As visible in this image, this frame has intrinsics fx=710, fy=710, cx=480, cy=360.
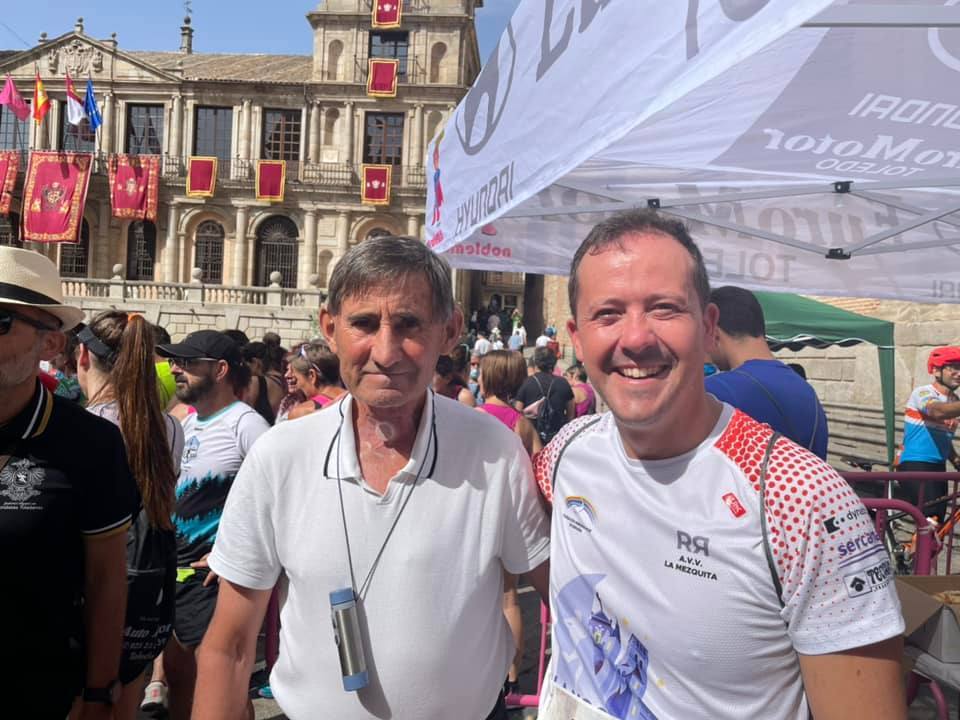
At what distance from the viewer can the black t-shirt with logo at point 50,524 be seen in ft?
6.02

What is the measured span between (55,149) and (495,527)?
39.0 meters

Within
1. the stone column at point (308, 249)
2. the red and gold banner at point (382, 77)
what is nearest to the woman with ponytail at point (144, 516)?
the stone column at point (308, 249)

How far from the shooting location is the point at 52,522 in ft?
6.18

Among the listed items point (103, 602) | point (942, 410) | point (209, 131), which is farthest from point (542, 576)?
point (209, 131)

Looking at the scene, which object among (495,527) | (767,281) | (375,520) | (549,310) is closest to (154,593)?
(375,520)

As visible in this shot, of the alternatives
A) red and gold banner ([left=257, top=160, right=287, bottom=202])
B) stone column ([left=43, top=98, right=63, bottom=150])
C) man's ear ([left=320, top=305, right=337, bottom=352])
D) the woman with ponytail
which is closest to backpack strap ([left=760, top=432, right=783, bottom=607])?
man's ear ([left=320, top=305, right=337, bottom=352])

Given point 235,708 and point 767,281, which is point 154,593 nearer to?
point 235,708

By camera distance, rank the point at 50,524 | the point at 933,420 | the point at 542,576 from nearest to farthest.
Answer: the point at 542,576, the point at 50,524, the point at 933,420

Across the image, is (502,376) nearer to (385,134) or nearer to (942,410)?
(942,410)

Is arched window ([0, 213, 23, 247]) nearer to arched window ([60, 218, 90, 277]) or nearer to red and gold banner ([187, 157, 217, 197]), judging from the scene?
arched window ([60, 218, 90, 277])

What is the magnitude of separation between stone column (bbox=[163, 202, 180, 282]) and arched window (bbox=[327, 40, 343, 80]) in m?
9.27

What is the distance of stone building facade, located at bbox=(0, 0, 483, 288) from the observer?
1246 inches

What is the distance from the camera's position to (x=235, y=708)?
1613 millimetres

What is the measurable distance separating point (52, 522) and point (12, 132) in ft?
131
